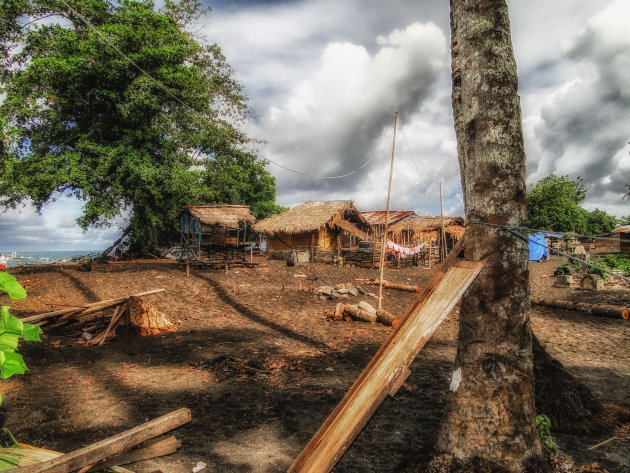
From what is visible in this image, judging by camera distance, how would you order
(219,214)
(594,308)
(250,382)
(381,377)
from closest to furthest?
1. (381,377)
2. (250,382)
3. (594,308)
4. (219,214)

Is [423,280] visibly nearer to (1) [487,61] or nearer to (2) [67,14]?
(1) [487,61]

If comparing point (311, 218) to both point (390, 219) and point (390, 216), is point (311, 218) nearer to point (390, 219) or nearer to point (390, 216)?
point (390, 219)

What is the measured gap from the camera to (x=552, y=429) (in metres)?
3.30

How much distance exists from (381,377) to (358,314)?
25.9 feet

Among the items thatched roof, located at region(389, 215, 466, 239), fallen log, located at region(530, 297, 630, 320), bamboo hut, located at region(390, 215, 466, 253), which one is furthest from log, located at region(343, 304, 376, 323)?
bamboo hut, located at region(390, 215, 466, 253)

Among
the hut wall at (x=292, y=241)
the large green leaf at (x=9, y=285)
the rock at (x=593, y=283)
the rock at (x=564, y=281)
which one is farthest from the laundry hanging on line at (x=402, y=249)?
the large green leaf at (x=9, y=285)

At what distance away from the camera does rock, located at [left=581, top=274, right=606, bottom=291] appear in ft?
43.8

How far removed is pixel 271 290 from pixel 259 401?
854 cm

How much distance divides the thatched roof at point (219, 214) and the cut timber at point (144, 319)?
9564 mm

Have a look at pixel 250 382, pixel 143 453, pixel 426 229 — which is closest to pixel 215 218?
pixel 250 382

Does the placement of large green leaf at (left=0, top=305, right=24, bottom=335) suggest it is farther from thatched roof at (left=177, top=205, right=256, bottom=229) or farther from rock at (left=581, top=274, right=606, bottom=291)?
rock at (left=581, top=274, right=606, bottom=291)

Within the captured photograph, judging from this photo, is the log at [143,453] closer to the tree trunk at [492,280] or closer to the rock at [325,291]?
the tree trunk at [492,280]

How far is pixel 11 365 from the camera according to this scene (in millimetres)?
1219

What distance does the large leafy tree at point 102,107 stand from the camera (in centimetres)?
1388
